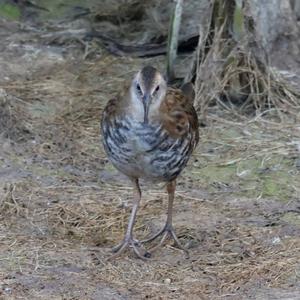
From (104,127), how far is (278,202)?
67.5 inches

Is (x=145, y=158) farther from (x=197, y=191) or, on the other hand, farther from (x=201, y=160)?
(x=201, y=160)

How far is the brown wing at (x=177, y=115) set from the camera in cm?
651

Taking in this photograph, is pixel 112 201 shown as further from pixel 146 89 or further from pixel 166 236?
pixel 146 89

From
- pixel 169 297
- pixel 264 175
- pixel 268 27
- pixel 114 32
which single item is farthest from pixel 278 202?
pixel 114 32

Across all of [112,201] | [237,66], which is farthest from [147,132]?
[237,66]

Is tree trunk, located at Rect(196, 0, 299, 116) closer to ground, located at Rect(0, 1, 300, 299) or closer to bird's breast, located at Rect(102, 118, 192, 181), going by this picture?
ground, located at Rect(0, 1, 300, 299)

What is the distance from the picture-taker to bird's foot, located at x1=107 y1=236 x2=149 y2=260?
666 centimetres

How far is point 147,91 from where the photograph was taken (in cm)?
627

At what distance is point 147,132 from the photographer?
637cm

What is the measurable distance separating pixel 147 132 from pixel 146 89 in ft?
0.89

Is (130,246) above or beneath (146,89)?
beneath

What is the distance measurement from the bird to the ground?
1.11 feet

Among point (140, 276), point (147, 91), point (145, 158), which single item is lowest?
point (140, 276)

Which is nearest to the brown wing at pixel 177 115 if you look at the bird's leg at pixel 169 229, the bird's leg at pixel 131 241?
the bird's leg at pixel 169 229
